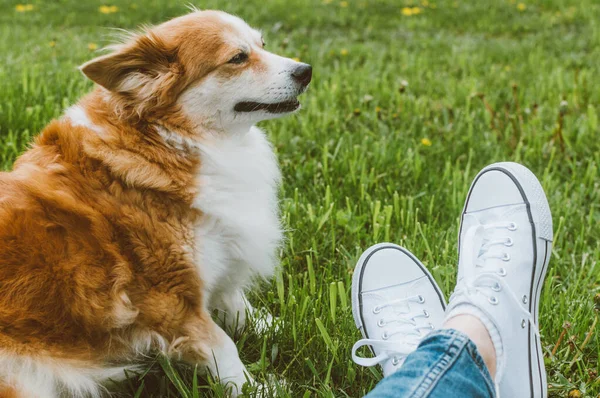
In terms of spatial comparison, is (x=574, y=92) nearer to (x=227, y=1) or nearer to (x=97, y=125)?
(x=97, y=125)

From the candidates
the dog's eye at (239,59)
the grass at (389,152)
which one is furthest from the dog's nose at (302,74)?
the grass at (389,152)

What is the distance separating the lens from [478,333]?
1.74 m

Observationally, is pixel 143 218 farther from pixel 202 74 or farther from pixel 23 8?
pixel 23 8

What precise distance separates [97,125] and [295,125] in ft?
6.04

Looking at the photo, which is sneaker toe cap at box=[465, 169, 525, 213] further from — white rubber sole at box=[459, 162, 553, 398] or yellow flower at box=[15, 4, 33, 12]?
yellow flower at box=[15, 4, 33, 12]

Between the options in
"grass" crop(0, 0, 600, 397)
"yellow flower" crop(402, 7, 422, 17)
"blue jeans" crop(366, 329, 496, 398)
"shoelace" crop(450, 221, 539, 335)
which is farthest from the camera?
"yellow flower" crop(402, 7, 422, 17)

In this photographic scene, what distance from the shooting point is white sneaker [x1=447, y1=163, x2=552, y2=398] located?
5.85 feet

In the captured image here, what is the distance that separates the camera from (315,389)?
1820 mm

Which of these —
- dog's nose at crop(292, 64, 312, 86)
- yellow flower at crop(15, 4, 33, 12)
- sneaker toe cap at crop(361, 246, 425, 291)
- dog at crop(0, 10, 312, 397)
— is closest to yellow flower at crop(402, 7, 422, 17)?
yellow flower at crop(15, 4, 33, 12)

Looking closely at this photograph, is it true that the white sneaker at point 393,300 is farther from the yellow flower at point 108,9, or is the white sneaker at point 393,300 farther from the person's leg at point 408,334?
the yellow flower at point 108,9

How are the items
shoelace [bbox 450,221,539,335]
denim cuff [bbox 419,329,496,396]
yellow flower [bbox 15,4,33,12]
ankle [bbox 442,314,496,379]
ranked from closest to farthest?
1. denim cuff [bbox 419,329,496,396]
2. ankle [bbox 442,314,496,379]
3. shoelace [bbox 450,221,539,335]
4. yellow flower [bbox 15,4,33,12]

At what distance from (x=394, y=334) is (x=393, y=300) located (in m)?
0.18

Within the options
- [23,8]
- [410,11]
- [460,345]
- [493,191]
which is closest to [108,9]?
[23,8]

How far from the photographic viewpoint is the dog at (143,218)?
1644 mm
